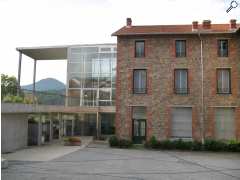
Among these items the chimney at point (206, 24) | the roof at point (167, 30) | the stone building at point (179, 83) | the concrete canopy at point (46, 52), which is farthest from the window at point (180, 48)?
the concrete canopy at point (46, 52)

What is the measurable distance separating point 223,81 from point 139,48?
697 cm

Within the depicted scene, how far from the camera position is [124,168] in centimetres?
1327

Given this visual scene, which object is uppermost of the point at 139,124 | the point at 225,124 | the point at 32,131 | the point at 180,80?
→ the point at 180,80

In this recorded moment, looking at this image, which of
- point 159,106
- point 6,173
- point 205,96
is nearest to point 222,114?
point 205,96

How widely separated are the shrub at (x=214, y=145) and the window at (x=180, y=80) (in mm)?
4409

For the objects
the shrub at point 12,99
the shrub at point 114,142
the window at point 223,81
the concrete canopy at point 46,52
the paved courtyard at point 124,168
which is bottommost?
the paved courtyard at point 124,168

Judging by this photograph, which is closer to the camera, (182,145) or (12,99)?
(12,99)

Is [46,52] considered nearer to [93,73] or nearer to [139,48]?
[93,73]

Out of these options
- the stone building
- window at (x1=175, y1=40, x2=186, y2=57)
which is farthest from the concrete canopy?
window at (x1=175, y1=40, x2=186, y2=57)

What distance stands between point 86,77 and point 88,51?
2.70 meters

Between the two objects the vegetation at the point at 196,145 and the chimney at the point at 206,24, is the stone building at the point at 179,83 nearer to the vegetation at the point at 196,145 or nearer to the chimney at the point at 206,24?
the chimney at the point at 206,24

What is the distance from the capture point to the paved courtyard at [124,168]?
11.4 meters

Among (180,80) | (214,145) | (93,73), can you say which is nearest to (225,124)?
(214,145)

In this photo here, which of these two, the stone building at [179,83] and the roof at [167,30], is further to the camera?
the roof at [167,30]
